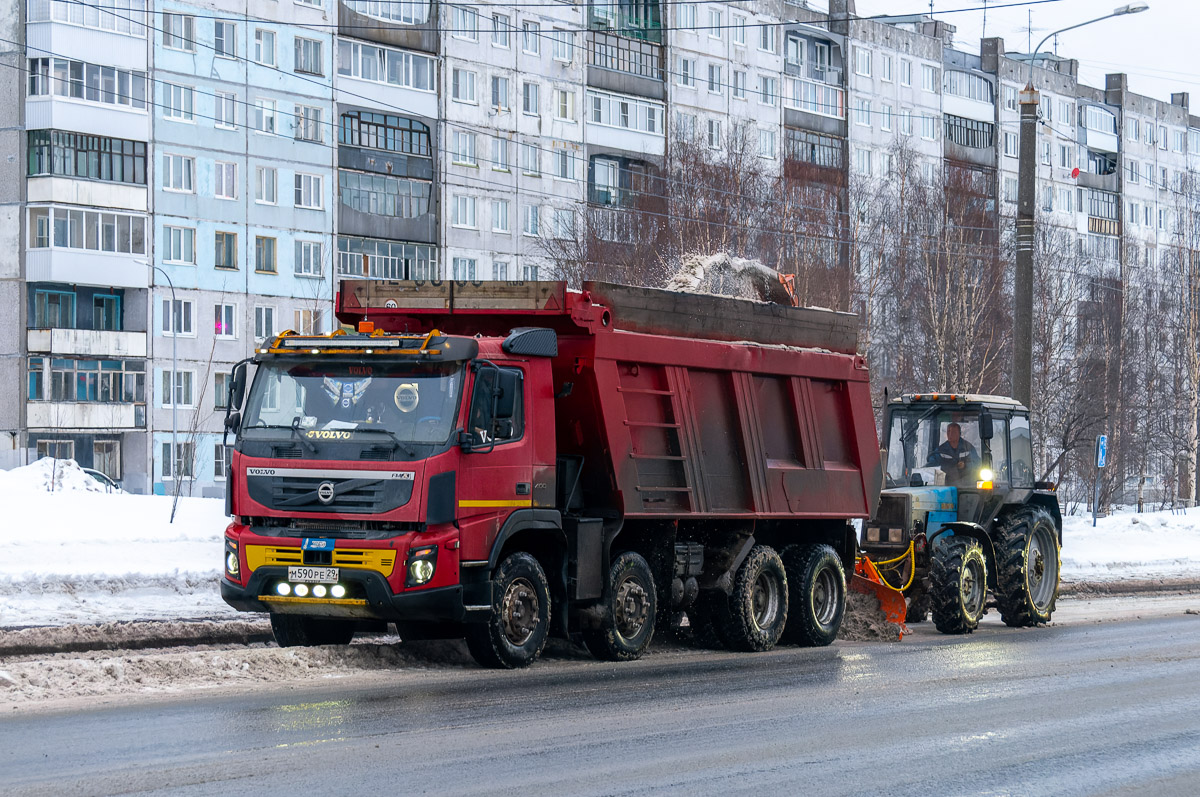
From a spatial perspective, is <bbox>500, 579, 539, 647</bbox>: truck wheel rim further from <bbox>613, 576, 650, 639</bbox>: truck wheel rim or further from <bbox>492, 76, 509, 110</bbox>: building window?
<bbox>492, 76, 509, 110</bbox>: building window

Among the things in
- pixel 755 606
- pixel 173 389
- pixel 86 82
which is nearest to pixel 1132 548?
pixel 755 606

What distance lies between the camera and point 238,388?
43.3ft

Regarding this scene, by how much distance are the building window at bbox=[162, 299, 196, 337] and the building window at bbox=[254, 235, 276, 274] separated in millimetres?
3020

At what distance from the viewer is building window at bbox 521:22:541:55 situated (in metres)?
65.5

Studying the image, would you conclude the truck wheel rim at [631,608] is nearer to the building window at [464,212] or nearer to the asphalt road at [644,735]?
the asphalt road at [644,735]

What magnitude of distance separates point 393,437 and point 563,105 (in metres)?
54.9

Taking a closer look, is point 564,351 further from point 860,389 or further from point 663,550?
point 860,389

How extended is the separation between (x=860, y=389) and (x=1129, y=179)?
88.4 m

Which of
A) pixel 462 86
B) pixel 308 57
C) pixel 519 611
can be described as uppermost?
pixel 308 57

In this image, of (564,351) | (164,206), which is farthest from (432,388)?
(164,206)

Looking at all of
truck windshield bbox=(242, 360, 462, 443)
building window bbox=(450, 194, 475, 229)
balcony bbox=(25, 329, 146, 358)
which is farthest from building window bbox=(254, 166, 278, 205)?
truck windshield bbox=(242, 360, 462, 443)

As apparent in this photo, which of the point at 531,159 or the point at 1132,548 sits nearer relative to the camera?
the point at 1132,548

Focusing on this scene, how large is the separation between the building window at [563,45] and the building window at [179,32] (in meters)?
15.8

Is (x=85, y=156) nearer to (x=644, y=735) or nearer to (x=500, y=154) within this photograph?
(x=500, y=154)
